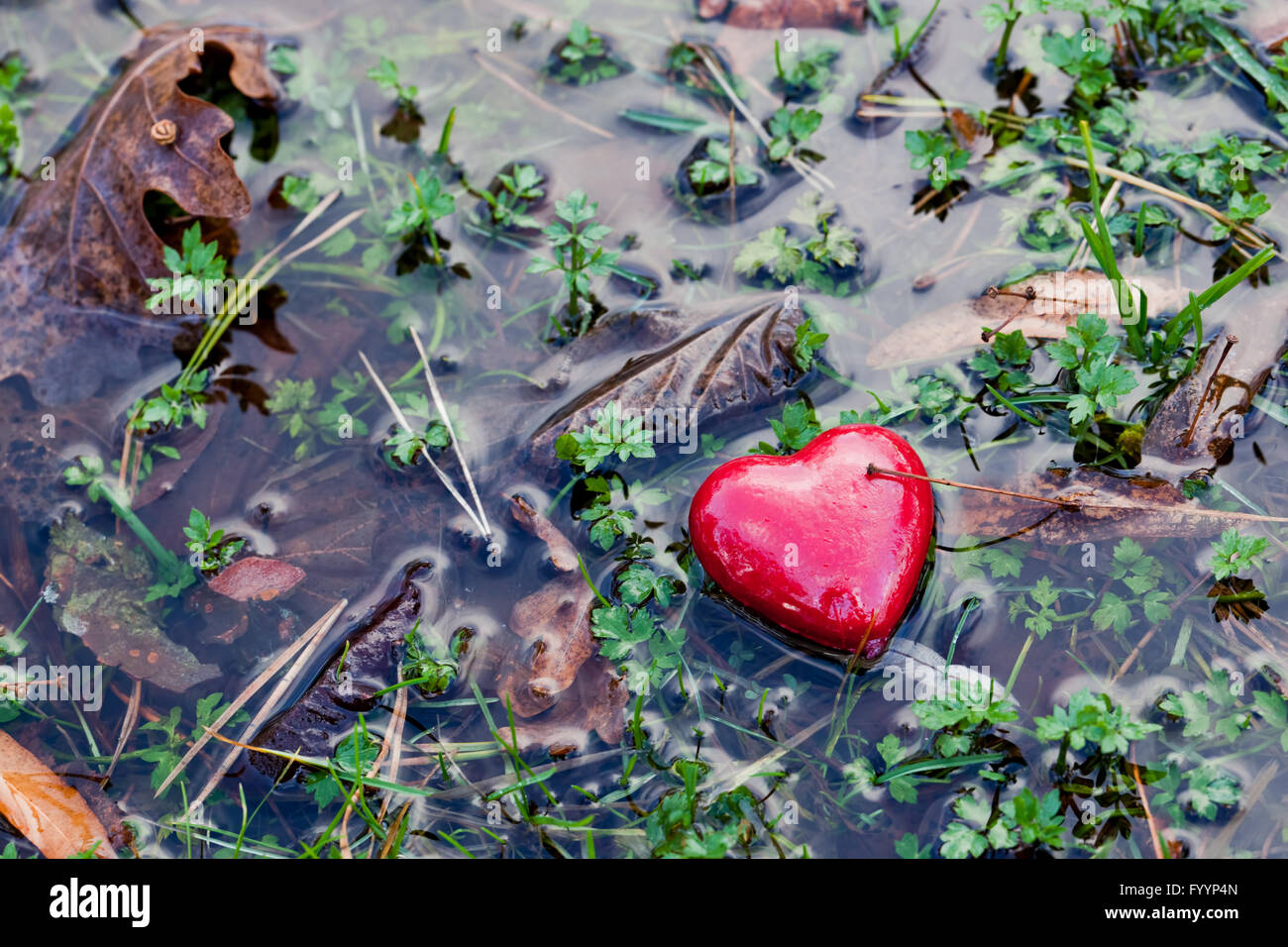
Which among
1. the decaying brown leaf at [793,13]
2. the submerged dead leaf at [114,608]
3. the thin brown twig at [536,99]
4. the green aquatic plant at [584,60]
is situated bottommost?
the submerged dead leaf at [114,608]

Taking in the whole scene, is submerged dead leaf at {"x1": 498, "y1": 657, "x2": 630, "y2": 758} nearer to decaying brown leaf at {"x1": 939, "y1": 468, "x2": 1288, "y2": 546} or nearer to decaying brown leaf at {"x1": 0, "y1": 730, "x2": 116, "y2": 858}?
decaying brown leaf at {"x1": 939, "y1": 468, "x2": 1288, "y2": 546}

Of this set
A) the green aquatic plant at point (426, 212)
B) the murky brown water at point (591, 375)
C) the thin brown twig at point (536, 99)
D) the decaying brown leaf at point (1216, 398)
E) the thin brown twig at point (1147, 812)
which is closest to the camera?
the thin brown twig at point (1147, 812)

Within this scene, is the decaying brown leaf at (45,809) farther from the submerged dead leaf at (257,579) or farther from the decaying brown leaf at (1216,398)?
the decaying brown leaf at (1216,398)

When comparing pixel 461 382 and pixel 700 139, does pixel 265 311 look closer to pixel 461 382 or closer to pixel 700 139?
pixel 461 382

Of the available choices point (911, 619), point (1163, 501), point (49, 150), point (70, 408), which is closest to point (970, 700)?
point (911, 619)

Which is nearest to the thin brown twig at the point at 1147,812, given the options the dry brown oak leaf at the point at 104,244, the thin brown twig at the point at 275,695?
the thin brown twig at the point at 275,695

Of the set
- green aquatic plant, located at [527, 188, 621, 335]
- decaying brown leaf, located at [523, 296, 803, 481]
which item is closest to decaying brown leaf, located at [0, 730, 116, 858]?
decaying brown leaf, located at [523, 296, 803, 481]

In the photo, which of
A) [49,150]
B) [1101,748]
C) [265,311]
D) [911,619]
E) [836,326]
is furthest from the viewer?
[49,150]
